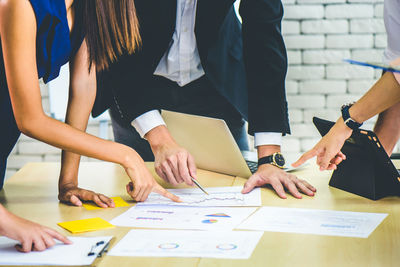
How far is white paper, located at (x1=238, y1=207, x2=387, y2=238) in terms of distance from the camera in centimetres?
99

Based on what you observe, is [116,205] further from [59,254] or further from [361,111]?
[361,111]

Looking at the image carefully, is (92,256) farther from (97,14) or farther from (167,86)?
(167,86)

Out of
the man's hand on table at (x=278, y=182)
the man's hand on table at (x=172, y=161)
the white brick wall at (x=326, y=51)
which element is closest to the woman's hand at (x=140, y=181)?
the man's hand on table at (x=172, y=161)

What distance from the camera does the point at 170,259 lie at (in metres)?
0.86

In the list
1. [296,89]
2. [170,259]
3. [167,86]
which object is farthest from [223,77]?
[296,89]

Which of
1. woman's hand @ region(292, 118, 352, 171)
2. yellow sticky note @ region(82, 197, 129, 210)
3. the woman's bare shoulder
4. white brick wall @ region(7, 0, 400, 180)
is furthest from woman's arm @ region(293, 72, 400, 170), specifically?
white brick wall @ region(7, 0, 400, 180)

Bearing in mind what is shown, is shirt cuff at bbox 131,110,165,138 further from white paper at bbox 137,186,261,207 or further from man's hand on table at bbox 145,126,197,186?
white paper at bbox 137,186,261,207

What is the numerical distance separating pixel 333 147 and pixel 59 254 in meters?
0.73

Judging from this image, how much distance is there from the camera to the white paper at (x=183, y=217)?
1.03 metres

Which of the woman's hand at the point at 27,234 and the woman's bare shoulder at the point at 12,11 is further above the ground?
the woman's bare shoulder at the point at 12,11

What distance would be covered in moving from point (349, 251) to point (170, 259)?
0.31m

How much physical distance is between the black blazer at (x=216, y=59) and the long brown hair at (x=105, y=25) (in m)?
0.19

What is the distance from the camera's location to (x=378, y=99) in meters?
1.27

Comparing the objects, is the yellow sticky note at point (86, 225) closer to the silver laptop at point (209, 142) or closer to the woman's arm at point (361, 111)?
the silver laptop at point (209, 142)
